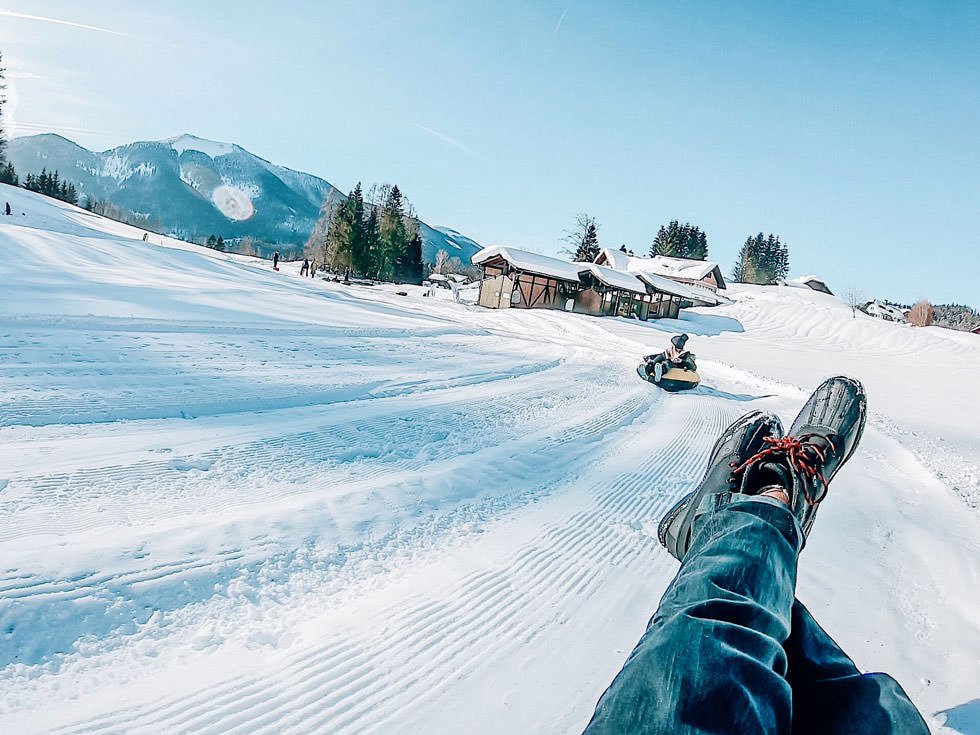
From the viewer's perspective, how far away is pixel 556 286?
110 ft

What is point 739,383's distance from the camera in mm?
11297

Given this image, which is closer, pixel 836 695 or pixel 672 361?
pixel 836 695

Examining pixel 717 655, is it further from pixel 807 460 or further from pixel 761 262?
pixel 761 262

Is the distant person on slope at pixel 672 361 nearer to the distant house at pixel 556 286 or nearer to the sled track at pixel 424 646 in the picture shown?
the sled track at pixel 424 646

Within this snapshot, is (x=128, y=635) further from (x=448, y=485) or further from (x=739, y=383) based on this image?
(x=739, y=383)

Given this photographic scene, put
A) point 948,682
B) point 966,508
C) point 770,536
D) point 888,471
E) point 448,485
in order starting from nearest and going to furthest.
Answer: point 770,536, point 948,682, point 448,485, point 966,508, point 888,471

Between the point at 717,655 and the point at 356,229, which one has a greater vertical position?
the point at 356,229

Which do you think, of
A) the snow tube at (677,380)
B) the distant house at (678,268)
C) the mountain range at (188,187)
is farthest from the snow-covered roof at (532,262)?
the mountain range at (188,187)

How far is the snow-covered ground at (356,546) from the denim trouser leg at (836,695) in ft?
2.09

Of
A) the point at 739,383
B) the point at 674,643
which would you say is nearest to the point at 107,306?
the point at 674,643

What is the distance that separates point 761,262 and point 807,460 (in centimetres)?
8999

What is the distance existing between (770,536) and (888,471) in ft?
14.9

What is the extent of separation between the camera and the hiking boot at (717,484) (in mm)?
1985

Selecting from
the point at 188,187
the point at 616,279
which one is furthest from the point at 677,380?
the point at 188,187
